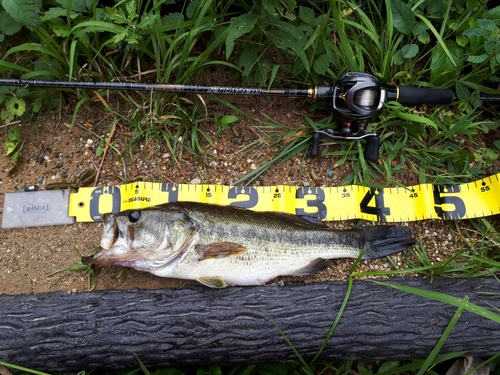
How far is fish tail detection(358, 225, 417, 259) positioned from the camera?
337 centimetres

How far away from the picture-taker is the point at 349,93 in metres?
3.36

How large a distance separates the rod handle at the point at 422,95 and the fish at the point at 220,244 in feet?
4.36

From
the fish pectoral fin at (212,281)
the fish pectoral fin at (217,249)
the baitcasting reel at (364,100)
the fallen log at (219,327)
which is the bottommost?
the fallen log at (219,327)

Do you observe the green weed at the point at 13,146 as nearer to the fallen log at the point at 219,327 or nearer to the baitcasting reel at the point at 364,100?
the fallen log at the point at 219,327

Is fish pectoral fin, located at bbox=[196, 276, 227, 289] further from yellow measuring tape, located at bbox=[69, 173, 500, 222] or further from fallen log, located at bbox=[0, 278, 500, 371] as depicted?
yellow measuring tape, located at bbox=[69, 173, 500, 222]

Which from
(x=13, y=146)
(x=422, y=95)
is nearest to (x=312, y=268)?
(x=422, y=95)


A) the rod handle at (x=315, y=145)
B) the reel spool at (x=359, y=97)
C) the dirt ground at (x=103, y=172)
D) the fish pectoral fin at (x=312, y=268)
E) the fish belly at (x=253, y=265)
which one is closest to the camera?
the fish belly at (x=253, y=265)

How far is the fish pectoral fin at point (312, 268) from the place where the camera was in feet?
10.6

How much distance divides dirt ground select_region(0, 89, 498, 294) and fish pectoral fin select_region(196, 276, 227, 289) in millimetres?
617

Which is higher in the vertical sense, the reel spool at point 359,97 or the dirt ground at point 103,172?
the reel spool at point 359,97

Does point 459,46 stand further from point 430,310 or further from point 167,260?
point 167,260

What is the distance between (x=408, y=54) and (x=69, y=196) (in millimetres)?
3531

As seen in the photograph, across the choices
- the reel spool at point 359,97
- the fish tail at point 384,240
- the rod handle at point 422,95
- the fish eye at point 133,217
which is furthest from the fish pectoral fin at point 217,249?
the rod handle at point 422,95

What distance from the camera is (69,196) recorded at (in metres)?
3.62
